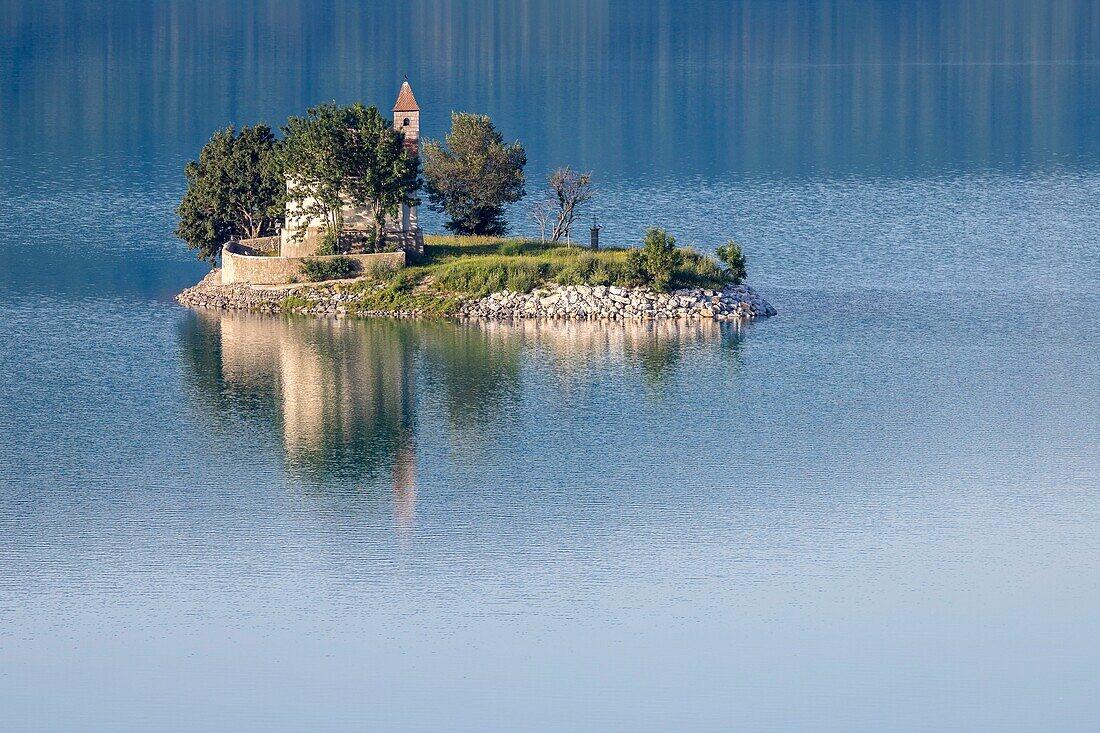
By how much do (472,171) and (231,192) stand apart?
374 inches

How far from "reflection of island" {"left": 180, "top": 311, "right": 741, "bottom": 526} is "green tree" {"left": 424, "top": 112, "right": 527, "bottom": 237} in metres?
10.7

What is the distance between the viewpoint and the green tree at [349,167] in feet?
224

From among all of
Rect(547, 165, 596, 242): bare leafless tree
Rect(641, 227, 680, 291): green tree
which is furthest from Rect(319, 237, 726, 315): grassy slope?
Rect(547, 165, 596, 242): bare leafless tree

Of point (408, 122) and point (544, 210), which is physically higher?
point (408, 122)

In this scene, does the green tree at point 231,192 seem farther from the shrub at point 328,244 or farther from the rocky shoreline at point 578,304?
the rocky shoreline at point 578,304

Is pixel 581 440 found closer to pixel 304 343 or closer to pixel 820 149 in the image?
pixel 304 343

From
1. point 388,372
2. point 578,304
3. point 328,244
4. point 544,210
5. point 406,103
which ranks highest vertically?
point 406,103

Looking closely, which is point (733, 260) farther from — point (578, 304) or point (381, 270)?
point (381, 270)

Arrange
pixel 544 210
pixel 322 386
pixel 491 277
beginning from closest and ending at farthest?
pixel 322 386 → pixel 491 277 → pixel 544 210

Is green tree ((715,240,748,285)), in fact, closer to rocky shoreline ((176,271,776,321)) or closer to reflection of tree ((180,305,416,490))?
rocky shoreline ((176,271,776,321))

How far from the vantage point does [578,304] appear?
65375 millimetres

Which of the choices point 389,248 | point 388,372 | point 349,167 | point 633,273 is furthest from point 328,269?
point 388,372

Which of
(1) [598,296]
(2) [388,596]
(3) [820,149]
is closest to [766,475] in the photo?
(2) [388,596]

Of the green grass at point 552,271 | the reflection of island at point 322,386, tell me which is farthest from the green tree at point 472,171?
the reflection of island at point 322,386
